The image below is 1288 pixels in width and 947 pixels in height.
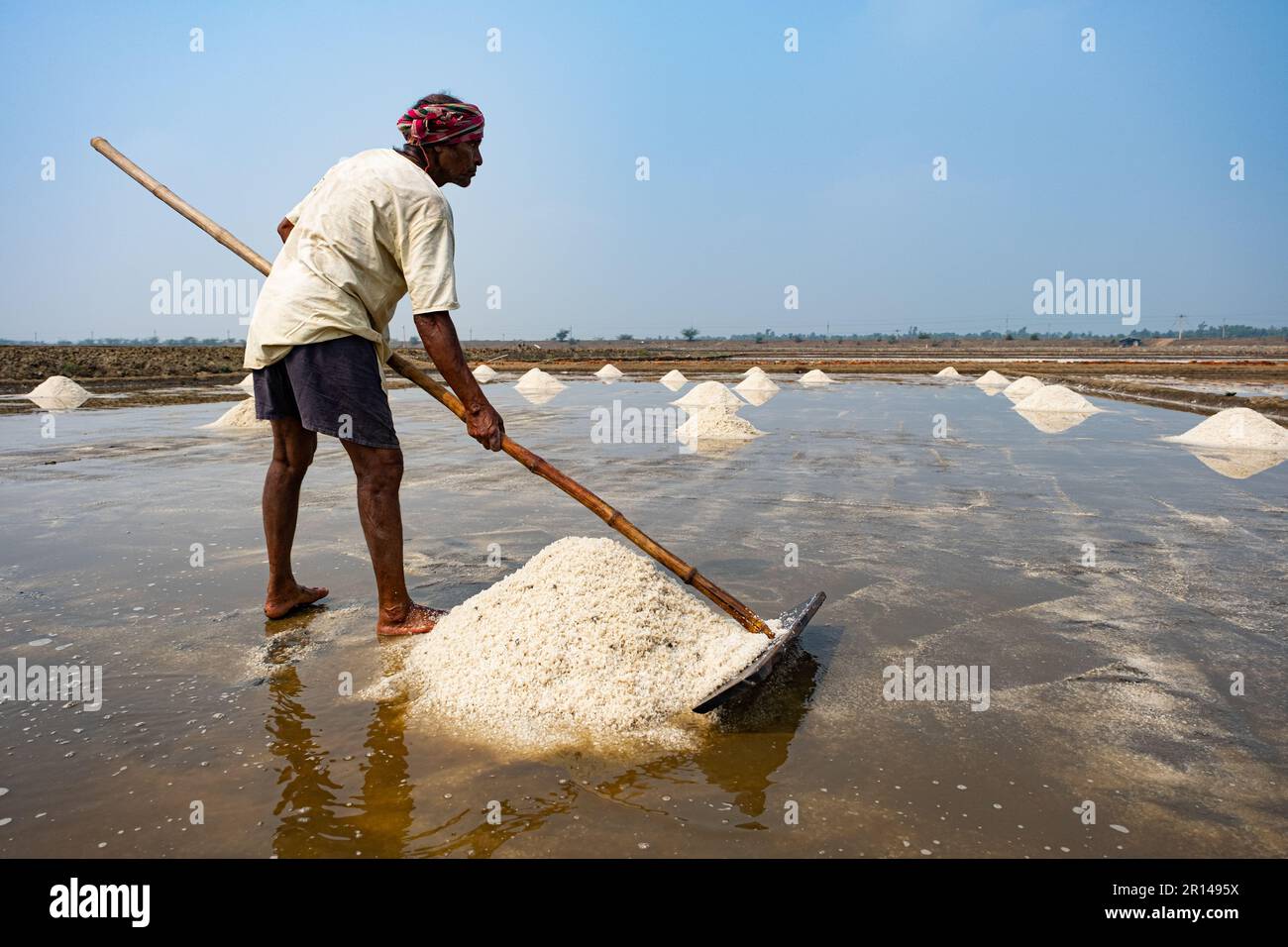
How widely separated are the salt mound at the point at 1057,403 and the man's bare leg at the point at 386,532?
10926 millimetres

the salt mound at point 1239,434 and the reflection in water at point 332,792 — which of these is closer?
the reflection in water at point 332,792

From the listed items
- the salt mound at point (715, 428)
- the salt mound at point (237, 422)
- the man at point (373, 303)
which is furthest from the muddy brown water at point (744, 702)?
the salt mound at point (237, 422)

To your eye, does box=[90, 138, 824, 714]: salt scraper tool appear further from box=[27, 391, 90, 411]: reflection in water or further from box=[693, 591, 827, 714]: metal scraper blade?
box=[27, 391, 90, 411]: reflection in water

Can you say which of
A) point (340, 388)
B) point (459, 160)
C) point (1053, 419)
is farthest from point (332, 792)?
point (1053, 419)

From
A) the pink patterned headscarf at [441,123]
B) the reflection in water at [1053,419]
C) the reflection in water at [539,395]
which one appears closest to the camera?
the pink patterned headscarf at [441,123]

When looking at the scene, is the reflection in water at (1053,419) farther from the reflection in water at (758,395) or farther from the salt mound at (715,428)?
the reflection in water at (758,395)

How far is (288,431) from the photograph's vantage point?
255cm

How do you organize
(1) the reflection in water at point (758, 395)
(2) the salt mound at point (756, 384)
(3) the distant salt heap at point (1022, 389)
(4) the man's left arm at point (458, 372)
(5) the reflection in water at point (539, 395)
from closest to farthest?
(4) the man's left arm at point (458, 372)
(1) the reflection in water at point (758, 395)
(5) the reflection in water at point (539, 395)
(3) the distant salt heap at point (1022, 389)
(2) the salt mound at point (756, 384)

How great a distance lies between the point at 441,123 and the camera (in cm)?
240

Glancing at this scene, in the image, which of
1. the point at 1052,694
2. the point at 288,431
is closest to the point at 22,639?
the point at 288,431

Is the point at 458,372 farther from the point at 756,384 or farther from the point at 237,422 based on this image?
the point at 756,384

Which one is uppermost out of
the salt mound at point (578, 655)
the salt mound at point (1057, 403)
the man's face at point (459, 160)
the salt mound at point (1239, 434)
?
the man's face at point (459, 160)

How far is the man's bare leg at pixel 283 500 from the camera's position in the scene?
2.57 m

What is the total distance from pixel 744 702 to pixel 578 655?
1.49 ft
